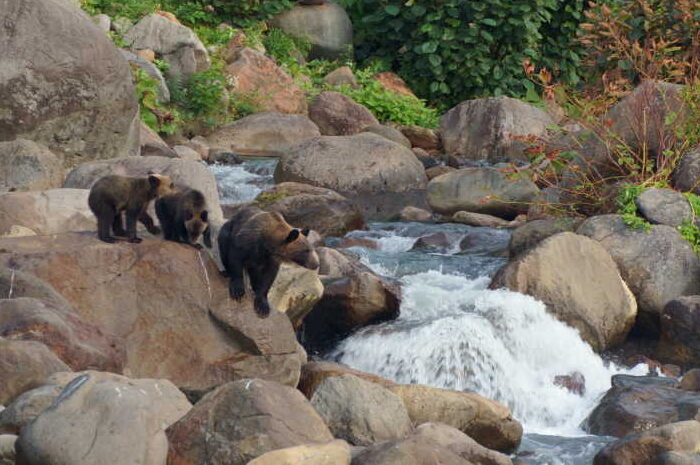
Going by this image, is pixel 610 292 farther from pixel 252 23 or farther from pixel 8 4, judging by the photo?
pixel 252 23

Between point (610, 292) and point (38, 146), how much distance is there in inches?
295

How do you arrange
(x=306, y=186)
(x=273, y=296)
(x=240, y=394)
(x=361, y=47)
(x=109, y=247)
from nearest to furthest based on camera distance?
(x=240, y=394) < (x=109, y=247) < (x=273, y=296) < (x=306, y=186) < (x=361, y=47)

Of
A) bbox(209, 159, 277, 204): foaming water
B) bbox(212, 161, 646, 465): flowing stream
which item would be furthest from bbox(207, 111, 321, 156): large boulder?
bbox(212, 161, 646, 465): flowing stream

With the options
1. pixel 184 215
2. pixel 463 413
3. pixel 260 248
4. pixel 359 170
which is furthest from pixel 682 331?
pixel 359 170

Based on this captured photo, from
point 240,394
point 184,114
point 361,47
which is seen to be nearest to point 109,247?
point 240,394

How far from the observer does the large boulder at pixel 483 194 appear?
1714cm

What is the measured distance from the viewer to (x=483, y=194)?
56.5ft

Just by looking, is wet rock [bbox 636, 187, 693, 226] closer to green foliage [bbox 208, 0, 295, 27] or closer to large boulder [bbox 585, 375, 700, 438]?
large boulder [bbox 585, 375, 700, 438]

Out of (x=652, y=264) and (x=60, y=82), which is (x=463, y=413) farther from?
(x=60, y=82)

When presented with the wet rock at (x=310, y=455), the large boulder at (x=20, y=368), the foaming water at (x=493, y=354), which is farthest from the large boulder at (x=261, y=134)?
the wet rock at (x=310, y=455)

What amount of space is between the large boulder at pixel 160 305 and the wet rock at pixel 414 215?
8.08 meters

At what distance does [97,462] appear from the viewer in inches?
236

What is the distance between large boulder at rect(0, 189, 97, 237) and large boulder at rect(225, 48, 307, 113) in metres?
12.5

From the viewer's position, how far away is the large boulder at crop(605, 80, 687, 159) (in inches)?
585
